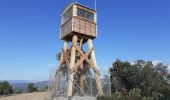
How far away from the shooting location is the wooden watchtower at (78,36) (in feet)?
69.4

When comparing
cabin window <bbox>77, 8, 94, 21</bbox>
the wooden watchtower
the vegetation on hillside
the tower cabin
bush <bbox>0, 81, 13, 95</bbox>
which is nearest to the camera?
the wooden watchtower

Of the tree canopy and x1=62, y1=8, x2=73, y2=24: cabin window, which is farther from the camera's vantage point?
the tree canopy

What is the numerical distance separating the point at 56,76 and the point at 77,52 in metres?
2.98

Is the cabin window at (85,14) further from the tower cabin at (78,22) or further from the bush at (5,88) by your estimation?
the bush at (5,88)

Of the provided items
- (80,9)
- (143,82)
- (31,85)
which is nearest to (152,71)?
(143,82)

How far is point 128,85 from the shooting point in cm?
2658

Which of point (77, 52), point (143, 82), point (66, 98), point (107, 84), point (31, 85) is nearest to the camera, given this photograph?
point (66, 98)

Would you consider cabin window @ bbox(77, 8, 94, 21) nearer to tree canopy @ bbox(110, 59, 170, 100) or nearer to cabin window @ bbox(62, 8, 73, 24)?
cabin window @ bbox(62, 8, 73, 24)

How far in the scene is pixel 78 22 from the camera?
71.0 ft

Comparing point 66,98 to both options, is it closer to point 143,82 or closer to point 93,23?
point 93,23

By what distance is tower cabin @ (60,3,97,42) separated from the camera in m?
21.5

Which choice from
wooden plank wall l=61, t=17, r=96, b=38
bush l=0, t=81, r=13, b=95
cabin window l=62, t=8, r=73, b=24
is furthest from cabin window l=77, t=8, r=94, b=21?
bush l=0, t=81, r=13, b=95

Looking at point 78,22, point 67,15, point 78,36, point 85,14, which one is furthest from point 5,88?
point 78,22

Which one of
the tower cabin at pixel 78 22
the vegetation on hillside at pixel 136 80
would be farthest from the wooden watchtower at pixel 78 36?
the vegetation on hillside at pixel 136 80
